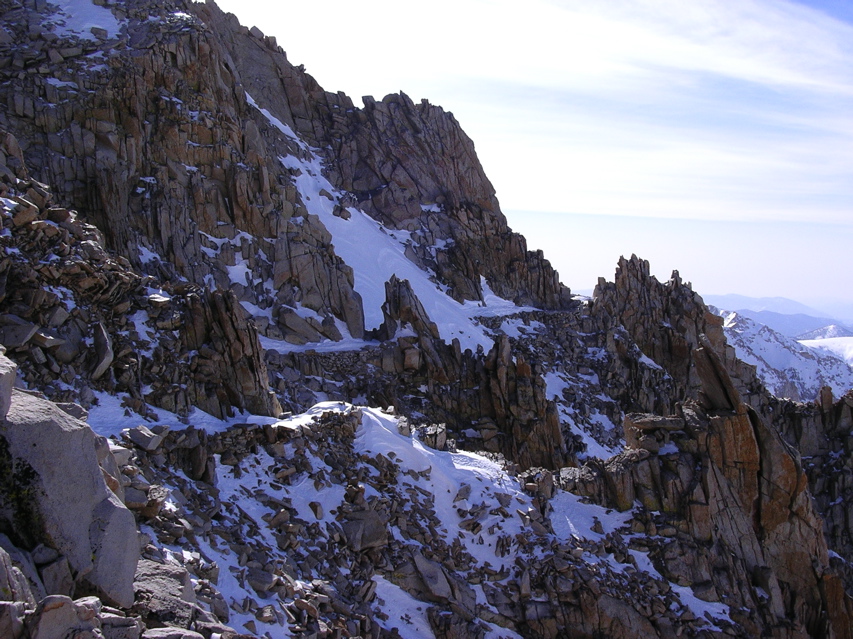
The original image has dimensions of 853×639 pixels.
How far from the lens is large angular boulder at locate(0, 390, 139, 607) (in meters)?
9.37

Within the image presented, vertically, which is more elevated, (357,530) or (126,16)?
(126,16)

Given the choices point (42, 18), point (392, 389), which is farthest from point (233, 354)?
point (42, 18)

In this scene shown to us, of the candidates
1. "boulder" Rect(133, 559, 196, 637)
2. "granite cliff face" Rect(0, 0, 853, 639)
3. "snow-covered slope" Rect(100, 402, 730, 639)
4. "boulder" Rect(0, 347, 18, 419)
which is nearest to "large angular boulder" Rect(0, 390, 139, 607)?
"granite cliff face" Rect(0, 0, 853, 639)

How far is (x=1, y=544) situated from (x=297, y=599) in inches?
307

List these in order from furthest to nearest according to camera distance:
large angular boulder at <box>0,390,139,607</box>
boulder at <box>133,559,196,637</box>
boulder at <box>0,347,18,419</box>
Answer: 1. boulder at <box>133,559,196,637</box>
2. large angular boulder at <box>0,390,139,607</box>
3. boulder at <box>0,347,18,419</box>

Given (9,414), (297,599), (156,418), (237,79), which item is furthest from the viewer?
(237,79)

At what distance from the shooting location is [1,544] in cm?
877

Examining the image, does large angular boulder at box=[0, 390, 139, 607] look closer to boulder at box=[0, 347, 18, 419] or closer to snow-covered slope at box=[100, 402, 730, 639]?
boulder at box=[0, 347, 18, 419]

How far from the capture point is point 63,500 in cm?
966

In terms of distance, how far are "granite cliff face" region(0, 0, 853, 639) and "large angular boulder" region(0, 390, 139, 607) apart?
0.13 ft

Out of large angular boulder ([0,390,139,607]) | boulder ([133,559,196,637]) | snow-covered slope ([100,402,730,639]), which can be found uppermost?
large angular boulder ([0,390,139,607])

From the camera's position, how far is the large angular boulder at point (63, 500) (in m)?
9.37

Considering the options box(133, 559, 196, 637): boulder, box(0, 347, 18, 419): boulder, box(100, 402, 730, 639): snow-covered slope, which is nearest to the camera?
box(0, 347, 18, 419): boulder

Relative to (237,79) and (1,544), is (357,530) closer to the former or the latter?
(1,544)
